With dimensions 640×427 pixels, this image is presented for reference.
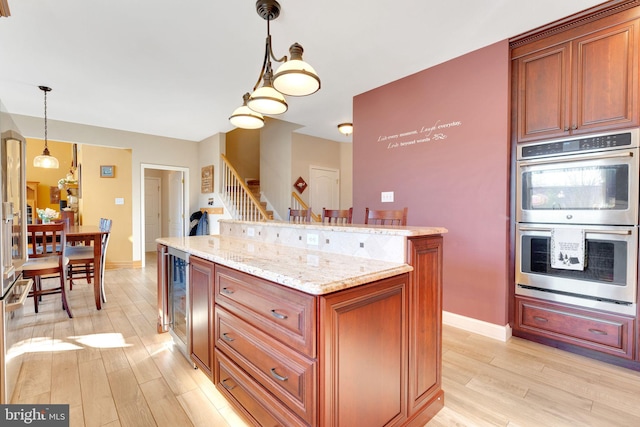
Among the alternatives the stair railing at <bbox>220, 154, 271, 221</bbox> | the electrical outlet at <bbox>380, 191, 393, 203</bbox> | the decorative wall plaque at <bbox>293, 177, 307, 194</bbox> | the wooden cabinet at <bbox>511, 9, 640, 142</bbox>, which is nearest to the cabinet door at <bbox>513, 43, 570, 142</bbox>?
the wooden cabinet at <bbox>511, 9, 640, 142</bbox>

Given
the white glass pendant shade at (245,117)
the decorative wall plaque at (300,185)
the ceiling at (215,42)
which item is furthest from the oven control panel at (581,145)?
the decorative wall plaque at (300,185)

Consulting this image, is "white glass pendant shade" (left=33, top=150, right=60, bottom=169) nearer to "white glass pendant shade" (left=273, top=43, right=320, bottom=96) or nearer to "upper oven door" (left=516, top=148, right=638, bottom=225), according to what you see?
"white glass pendant shade" (left=273, top=43, right=320, bottom=96)

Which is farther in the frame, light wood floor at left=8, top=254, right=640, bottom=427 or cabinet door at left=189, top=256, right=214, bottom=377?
cabinet door at left=189, top=256, right=214, bottom=377

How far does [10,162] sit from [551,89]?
387cm

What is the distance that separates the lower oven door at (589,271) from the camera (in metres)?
2.03

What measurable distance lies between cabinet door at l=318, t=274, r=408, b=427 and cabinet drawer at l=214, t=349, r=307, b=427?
20cm

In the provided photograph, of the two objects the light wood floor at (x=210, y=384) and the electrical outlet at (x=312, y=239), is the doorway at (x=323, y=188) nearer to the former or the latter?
the light wood floor at (x=210, y=384)

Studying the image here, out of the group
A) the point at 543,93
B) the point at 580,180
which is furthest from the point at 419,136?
the point at 580,180

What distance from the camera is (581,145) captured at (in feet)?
7.23

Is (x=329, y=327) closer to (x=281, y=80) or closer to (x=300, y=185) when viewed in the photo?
(x=281, y=80)

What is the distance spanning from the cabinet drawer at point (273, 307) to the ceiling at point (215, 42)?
80.3 inches

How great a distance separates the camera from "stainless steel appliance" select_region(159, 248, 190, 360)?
2.06 metres

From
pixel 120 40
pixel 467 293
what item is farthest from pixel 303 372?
pixel 120 40

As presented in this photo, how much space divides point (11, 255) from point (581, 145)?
12.9 ft
